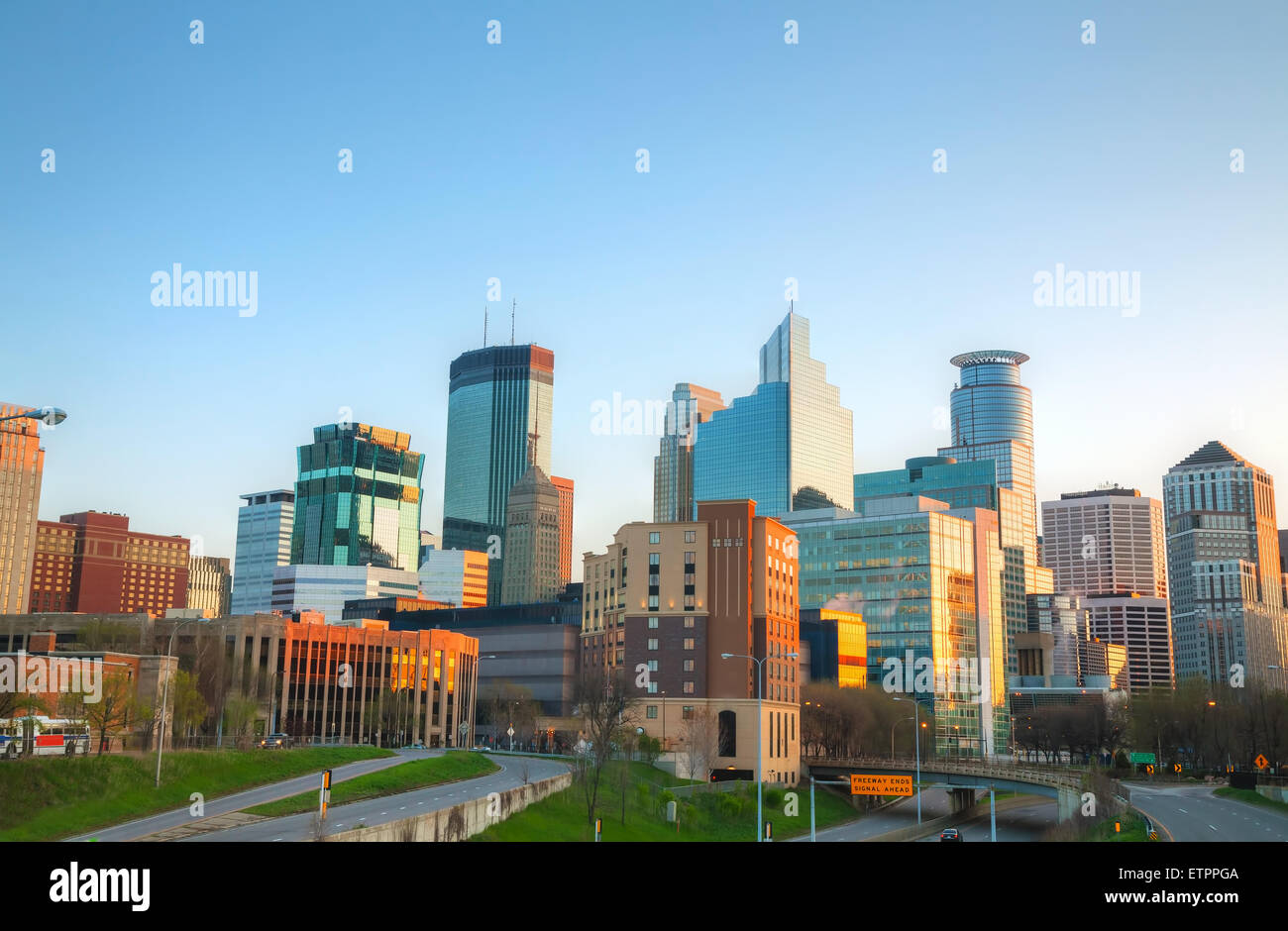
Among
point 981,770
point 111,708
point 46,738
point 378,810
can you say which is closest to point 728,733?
point 981,770

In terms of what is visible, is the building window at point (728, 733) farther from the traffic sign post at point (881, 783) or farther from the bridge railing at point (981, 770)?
the traffic sign post at point (881, 783)

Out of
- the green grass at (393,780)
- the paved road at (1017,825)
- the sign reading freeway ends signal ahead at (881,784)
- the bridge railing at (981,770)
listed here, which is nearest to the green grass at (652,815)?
the green grass at (393,780)

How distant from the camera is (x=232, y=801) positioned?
6750 centimetres

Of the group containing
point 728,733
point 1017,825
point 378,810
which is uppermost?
point 378,810

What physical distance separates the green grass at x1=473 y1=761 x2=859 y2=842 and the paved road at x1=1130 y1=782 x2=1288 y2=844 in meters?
30.2

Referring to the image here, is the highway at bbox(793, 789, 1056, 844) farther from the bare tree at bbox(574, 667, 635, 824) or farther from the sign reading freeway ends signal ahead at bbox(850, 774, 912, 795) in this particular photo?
the bare tree at bbox(574, 667, 635, 824)

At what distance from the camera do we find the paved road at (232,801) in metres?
55.8

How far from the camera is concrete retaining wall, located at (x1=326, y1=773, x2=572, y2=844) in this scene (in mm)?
50263

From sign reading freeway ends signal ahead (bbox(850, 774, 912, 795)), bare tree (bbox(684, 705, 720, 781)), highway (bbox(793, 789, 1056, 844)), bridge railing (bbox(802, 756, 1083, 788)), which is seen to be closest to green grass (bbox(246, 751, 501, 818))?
highway (bbox(793, 789, 1056, 844))

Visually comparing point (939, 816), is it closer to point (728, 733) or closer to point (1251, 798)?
point (728, 733)

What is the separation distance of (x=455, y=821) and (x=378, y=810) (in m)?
7.31

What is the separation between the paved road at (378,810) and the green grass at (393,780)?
1.03 m
